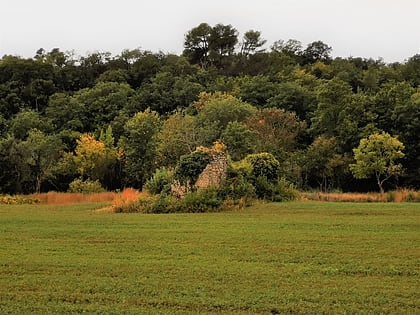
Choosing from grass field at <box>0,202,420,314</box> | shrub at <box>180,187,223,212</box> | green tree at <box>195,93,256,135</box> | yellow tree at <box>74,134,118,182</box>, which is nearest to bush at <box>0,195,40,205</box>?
yellow tree at <box>74,134,118,182</box>

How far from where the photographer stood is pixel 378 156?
42344 mm

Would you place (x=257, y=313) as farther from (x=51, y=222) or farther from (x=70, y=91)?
(x=70, y=91)

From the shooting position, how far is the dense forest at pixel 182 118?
146 feet

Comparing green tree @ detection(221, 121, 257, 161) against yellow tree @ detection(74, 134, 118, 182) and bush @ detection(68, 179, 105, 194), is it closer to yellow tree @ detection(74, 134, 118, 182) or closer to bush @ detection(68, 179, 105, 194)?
bush @ detection(68, 179, 105, 194)

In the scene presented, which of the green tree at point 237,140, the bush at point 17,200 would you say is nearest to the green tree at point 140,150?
the green tree at point 237,140

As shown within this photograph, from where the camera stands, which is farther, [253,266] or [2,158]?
[2,158]

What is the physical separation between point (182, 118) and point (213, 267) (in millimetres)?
38093

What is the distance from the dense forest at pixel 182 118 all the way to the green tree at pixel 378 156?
2432mm

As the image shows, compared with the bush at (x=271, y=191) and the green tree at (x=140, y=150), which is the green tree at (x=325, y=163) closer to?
the green tree at (x=140, y=150)

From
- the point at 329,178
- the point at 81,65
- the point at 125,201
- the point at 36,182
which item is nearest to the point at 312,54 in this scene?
the point at 81,65

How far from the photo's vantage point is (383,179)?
4500 centimetres

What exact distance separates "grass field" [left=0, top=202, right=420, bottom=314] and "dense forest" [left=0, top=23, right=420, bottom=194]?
977 inches

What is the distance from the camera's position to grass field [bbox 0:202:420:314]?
25.9 feet

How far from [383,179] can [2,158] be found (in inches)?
1197
